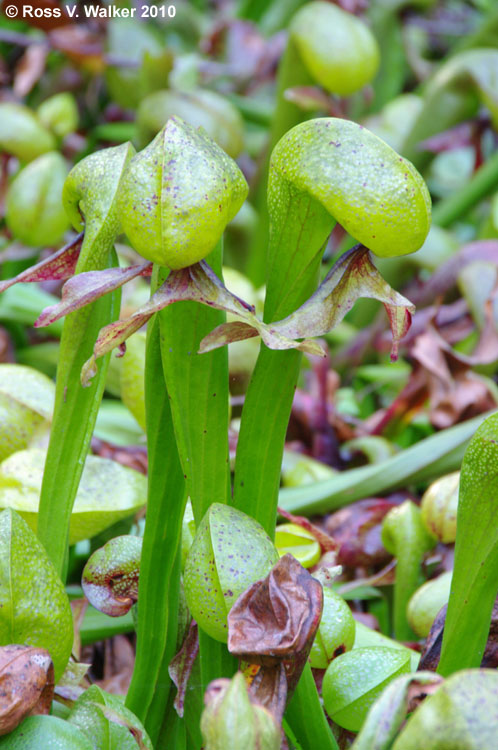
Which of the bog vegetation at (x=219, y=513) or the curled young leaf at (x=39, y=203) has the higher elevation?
the bog vegetation at (x=219, y=513)

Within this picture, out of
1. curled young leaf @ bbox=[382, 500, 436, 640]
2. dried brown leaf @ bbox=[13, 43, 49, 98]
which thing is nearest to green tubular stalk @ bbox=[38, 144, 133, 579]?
curled young leaf @ bbox=[382, 500, 436, 640]

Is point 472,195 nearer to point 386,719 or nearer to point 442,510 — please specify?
point 442,510

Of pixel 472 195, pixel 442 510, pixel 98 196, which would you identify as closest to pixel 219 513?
pixel 98 196

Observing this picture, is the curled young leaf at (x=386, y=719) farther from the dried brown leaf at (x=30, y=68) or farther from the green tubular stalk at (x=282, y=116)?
the dried brown leaf at (x=30, y=68)

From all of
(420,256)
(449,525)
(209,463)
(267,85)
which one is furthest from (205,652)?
(267,85)

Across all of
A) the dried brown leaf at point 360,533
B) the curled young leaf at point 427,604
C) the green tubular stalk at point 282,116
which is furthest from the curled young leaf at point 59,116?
the curled young leaf at point 427,604

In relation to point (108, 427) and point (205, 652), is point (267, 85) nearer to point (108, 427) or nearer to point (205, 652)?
point (108, 427)
